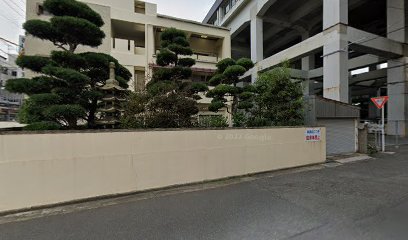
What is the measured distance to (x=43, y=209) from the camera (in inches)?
160

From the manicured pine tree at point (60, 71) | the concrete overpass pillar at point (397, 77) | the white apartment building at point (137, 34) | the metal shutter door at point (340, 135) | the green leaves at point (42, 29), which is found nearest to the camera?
the manicured pine tree at point (60, 71)

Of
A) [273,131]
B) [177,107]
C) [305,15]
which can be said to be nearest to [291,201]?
[273,131]

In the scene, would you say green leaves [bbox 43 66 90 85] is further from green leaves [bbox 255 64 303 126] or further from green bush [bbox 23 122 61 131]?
green leaves [bbox 255 64 303 126]

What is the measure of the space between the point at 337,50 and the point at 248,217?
41.7 feet

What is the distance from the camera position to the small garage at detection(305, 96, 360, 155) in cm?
913

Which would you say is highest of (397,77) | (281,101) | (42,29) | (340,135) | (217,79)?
(397,77)

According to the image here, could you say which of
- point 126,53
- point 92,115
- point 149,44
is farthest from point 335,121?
point 126,53

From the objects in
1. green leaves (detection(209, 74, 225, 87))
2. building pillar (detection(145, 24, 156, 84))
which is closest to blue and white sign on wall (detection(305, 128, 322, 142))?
green leaves (detection(209, 74, 225, 87))

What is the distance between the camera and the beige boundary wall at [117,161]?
3957 mm

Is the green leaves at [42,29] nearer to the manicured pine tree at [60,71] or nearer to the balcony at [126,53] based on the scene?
the manicured pine tree at [60,71]

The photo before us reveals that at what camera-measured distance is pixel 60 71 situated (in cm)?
538

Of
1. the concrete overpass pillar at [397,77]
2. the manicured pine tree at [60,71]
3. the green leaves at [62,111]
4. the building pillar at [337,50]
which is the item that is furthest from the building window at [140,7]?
the concrete overpass pillar at [397,77]

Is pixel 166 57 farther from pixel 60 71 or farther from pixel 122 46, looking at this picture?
pixel 122 46

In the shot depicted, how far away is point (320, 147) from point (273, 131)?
263 cm
